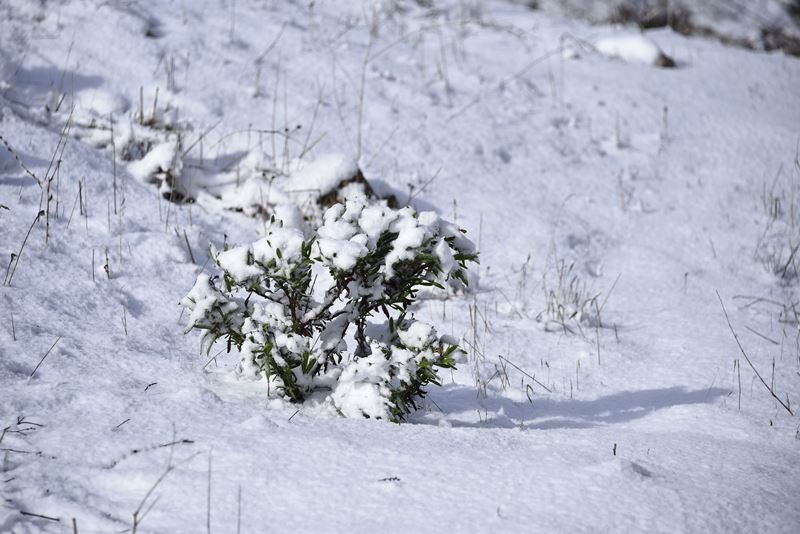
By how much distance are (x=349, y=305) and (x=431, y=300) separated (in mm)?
1401

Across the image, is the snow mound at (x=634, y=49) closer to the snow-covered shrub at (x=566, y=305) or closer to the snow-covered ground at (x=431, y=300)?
the snow-covered ground at (x=431, y=300)

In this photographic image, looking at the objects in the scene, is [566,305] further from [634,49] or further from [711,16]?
[711,16]

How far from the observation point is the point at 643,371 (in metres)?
3.22

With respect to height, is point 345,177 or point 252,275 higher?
point 252,275

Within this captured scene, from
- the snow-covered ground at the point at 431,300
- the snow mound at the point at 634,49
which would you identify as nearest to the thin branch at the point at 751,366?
the snow-covered ground at the point at 431,300

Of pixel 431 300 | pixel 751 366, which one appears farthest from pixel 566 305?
pixel 751 366

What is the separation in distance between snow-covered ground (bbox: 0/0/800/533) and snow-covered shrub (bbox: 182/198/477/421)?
5.3 inches

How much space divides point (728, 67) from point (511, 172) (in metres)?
3.15

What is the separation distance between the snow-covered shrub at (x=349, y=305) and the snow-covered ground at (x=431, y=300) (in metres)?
0.14

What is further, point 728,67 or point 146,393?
point 728,67

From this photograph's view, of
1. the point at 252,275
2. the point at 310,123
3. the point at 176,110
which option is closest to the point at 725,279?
the point at 310,123

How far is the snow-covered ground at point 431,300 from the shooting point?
5.98ft

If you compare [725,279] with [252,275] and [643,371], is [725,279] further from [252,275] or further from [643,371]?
[252,275]

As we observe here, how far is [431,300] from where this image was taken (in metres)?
3.77
